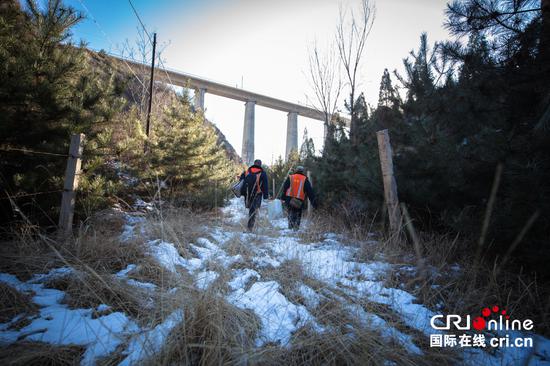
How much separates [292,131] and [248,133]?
5919 mm

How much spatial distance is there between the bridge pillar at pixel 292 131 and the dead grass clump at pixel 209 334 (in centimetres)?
2757

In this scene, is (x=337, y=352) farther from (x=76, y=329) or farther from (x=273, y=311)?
(x=76, y=329)

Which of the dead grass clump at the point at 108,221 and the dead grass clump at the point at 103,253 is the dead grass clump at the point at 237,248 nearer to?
the dead grass clump at the point at 103,253

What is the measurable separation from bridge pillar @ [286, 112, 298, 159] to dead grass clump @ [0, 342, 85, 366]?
91.7 feet

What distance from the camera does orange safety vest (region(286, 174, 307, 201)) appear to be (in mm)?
6000

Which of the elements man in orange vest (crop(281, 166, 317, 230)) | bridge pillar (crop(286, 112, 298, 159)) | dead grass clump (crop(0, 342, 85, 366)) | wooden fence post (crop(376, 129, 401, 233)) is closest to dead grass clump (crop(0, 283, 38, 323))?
dead grass clump (crop(0, 342, 85, 366))

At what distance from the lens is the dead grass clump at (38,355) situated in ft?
4.16

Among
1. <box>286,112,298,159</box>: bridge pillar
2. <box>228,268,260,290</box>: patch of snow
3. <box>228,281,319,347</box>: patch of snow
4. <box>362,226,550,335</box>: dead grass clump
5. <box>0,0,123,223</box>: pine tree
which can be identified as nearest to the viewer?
<box>228,281,319,347</box>: patch of snow

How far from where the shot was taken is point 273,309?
195 centimetres

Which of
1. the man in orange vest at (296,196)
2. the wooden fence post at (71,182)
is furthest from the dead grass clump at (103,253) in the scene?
the man in orange vest at (296,196)

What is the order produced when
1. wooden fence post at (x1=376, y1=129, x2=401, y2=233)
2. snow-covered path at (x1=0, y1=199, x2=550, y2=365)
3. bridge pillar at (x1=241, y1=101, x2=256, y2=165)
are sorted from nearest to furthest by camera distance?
snow-covered path at (x1=0, y1=199, x2=550, y2=365) < wooden fence post at (x1=376, y1=129, x2=401, y2=233) < bridge pillar at (x1=241, y1=101, x2=256, y2=165)

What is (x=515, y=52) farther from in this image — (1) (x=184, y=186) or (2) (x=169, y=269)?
(1) (x=184, y=186)

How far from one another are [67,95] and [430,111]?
6.22 meters

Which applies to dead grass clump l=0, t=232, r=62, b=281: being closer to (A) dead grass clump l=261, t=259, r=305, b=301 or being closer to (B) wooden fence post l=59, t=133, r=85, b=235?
(B) wooden fence post l=59, t=133, r=85, b=235
